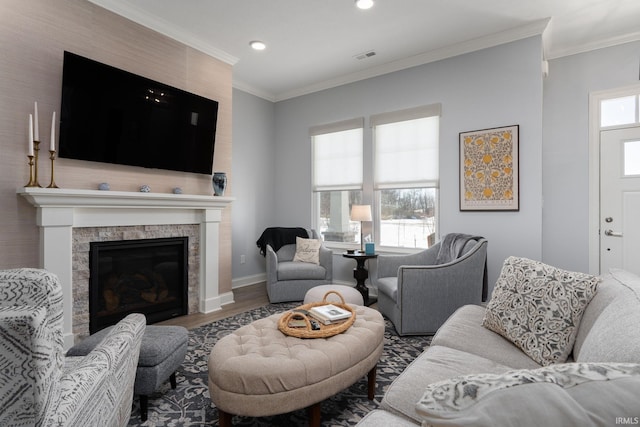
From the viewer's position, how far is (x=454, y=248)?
3.17 metres

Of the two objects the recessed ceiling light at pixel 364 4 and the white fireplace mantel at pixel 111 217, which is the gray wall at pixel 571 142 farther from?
the white fireplace mantel at pixel 111 217

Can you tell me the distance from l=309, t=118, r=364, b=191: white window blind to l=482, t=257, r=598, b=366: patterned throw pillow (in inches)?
116

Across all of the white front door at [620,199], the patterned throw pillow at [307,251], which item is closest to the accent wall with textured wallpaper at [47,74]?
the patterned throw pillow at [307,251]

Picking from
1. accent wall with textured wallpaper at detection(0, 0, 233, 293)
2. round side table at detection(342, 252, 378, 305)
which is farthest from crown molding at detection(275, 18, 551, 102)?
round side table at detection(342, 252, 378, 305)

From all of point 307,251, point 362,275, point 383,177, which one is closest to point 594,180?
point 383,177

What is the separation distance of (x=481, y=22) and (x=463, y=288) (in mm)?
2574

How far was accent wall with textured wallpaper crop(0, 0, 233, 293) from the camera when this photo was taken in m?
2.36

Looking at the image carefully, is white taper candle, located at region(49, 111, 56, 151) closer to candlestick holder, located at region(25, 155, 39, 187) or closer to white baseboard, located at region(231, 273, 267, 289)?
candlestick holder, located at region(25, 155, 39, 187)

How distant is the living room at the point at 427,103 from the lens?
7.97 ft

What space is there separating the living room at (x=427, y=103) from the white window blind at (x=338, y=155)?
0.20 meters

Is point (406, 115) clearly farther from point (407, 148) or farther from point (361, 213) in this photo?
point (361, 213)

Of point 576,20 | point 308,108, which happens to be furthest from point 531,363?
point 308,108

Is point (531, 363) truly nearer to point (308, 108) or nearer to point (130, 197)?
point (130, 197)

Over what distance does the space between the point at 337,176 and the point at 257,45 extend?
1.96 m
